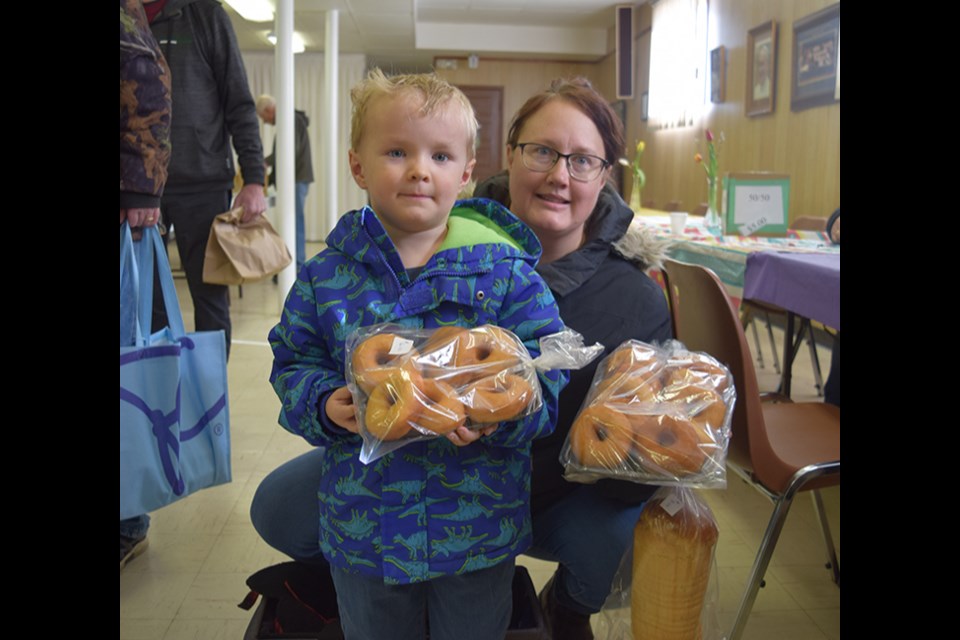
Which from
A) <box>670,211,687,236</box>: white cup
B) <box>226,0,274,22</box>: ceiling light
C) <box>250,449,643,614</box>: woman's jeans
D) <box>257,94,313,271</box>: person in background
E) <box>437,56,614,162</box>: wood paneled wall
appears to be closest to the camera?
<box>250,449,643,614</box>: woman's jeans

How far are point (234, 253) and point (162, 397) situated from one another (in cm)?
111

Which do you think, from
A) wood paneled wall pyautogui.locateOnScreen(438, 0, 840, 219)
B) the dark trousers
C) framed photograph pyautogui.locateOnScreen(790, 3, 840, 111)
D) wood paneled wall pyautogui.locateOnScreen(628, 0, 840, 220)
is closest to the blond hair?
the dark trousers

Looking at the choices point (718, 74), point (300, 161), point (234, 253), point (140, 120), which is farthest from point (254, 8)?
point (140, 120)

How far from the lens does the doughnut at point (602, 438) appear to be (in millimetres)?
1063

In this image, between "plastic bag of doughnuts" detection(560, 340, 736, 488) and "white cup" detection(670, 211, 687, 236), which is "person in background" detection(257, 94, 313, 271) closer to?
"white cup" detection(670, 211, 687, 236)

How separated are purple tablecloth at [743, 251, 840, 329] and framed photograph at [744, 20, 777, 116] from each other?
4.01 metres

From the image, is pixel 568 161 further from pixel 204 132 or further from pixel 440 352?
pixel 204 132

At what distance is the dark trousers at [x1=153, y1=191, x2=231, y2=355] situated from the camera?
2682mm

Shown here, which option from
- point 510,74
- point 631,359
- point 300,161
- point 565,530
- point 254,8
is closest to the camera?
point 631,359

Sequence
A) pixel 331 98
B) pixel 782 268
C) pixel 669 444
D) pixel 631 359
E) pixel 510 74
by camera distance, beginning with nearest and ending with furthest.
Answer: pixel 669 444 → pixel 631 359 → pixel 782 268 → pixel 331 98 → pixel 510 74

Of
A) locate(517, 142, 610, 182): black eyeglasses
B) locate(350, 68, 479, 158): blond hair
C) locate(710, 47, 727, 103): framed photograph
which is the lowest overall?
locate(517, 142, 610, 182): black eyeglasses

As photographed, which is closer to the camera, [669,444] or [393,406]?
[393,406]

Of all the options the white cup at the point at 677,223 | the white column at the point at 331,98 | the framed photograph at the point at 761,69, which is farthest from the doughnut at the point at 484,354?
the white column at the point at 331,98

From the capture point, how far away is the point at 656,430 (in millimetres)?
1054
